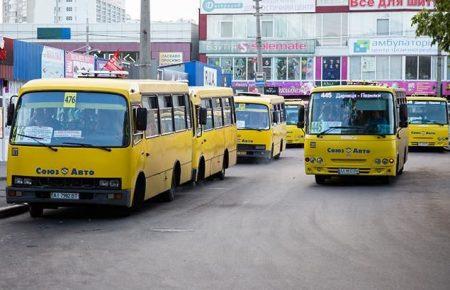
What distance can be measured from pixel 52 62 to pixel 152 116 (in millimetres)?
12859

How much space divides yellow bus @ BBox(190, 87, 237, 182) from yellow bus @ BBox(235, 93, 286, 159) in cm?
511

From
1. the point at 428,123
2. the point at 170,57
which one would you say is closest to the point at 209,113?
the point at 428,123

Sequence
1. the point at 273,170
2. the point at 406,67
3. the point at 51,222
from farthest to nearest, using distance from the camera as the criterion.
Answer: the point at 406,67, the point at 273,170, the point at 51,222

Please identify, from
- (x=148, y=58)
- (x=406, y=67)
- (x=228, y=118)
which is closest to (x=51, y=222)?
(x=148, y=58)

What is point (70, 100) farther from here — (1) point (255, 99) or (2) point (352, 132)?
(1) point (255, 99)

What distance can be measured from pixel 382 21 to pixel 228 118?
51570mm

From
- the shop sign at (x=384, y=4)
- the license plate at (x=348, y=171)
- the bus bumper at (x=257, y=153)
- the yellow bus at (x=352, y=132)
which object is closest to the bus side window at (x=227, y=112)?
the yellow bus at (x=352, y=132)

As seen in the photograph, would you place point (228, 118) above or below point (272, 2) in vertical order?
below

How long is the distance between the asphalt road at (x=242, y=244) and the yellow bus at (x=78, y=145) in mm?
484

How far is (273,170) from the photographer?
98.0 ft

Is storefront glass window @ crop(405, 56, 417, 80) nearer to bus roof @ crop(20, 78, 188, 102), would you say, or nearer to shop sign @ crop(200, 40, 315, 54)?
shop sign @ crop(200, 40, 315, 54)

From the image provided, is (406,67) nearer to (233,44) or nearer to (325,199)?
(233,44)

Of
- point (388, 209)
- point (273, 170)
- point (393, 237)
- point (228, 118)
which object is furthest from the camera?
point (273, 170)

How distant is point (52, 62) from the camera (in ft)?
97.5
